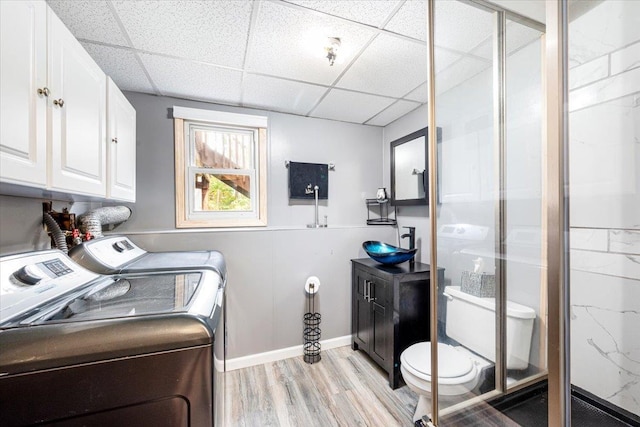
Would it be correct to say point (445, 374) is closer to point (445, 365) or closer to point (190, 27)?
point (445, 365)

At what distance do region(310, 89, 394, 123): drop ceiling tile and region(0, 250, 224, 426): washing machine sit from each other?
6.59 feet

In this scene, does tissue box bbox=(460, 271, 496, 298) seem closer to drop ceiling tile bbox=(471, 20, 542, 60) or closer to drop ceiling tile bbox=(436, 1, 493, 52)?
drop ceiling tile bbox=(471, 20, 542, 60)

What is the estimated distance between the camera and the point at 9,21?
79cm

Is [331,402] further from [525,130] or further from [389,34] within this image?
[389,34]

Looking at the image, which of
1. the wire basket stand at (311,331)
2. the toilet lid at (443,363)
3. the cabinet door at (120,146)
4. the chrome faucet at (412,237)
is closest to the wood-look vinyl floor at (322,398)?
the wire basket stand at (311,331)

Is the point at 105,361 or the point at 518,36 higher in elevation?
the point at 518,36

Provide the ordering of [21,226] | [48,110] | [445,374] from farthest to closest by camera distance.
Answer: [445,374] → [21,226] → [48,110]

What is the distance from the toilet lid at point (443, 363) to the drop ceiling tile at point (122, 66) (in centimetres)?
265

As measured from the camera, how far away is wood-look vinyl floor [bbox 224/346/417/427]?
5.68 feet

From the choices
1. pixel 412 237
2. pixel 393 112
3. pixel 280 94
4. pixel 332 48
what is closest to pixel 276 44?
pixel 332 48

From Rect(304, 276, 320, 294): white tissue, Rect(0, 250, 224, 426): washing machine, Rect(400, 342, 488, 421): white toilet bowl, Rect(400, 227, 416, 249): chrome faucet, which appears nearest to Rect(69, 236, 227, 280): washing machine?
Rect(0, 250, 224, 426): washing machine

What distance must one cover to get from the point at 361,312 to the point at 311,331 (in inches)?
20.9

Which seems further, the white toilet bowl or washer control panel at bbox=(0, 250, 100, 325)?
the white toilet bowl

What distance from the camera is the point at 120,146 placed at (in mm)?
1672
